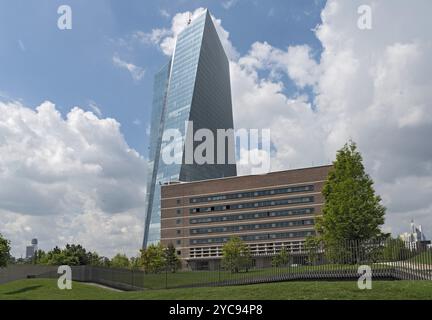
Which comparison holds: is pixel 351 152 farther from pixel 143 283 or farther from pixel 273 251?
pixel 273 251

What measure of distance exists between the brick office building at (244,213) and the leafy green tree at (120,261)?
1109 centimetres

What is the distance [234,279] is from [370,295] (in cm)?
1716

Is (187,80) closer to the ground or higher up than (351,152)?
higher up

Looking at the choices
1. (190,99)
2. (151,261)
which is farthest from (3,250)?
(190,99)

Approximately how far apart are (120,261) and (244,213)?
3431 cm

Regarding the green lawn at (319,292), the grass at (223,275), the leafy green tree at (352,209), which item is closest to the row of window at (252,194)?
the leafy green tree at (352,209)

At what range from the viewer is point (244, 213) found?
11875 centimetres

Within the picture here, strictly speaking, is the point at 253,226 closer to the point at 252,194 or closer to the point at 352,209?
the point at 252,194

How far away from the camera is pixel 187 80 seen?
17525 cm

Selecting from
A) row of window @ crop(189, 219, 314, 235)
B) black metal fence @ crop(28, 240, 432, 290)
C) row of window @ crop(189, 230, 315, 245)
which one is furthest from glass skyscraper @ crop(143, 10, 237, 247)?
black metal fence @ crop(28, 240, 432, 290)

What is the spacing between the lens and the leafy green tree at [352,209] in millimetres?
41938

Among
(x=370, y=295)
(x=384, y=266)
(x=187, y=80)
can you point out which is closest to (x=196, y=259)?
(x=187, y=80)

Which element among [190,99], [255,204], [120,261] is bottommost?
[120,261]

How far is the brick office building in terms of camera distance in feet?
363
